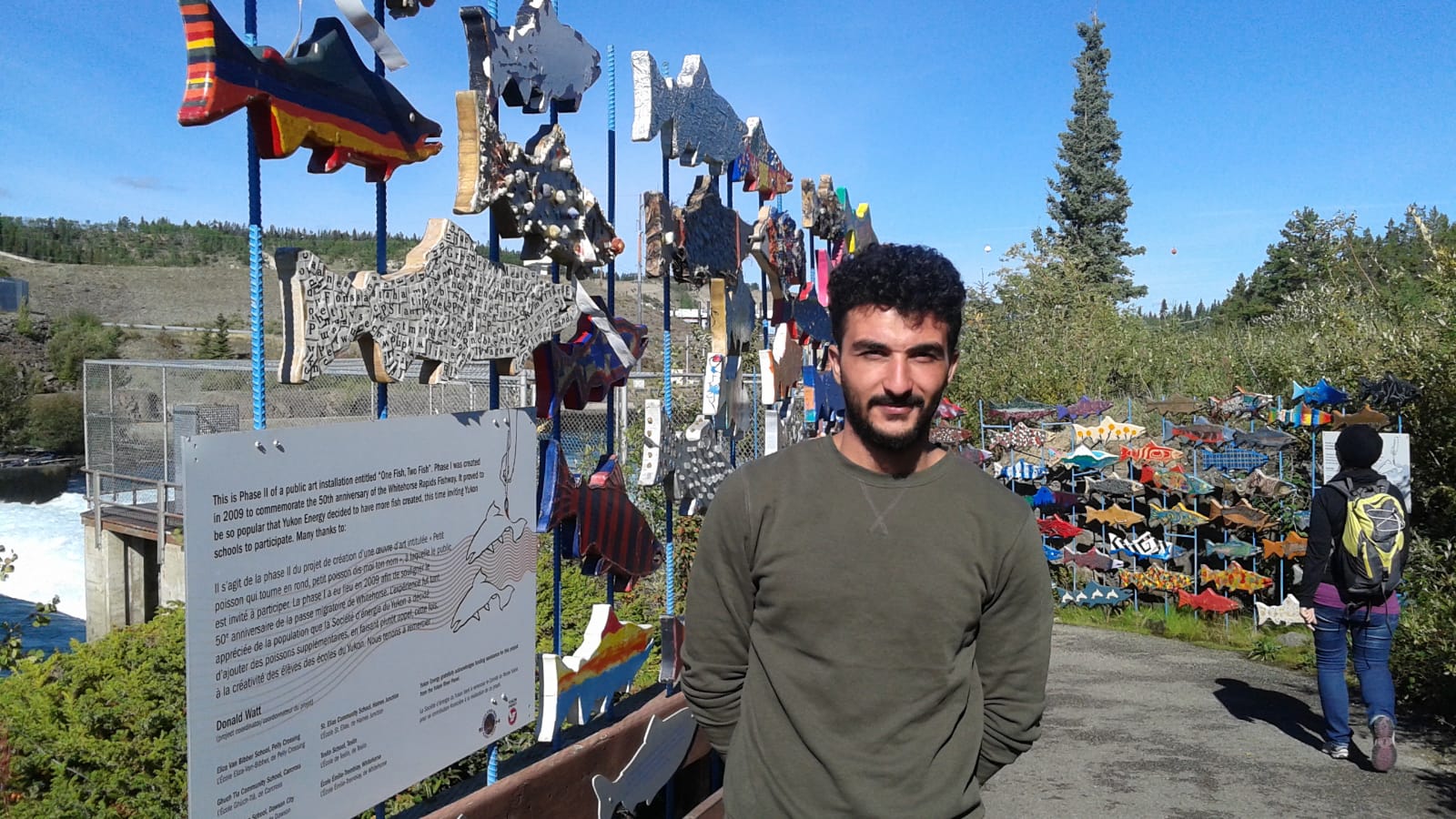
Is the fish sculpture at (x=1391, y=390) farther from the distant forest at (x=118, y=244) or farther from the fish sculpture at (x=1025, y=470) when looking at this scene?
the distant forest at (x=118, y=244)

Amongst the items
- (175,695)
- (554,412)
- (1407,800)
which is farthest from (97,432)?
(1407,800)

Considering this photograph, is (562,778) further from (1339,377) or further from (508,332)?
(1339,377)

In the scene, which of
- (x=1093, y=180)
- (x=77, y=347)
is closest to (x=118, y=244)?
(x=77, y=347)

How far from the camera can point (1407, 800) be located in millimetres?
4312

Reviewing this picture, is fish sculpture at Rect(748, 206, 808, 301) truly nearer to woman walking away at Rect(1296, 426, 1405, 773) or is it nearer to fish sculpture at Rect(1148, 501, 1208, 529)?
woman walking away at Rect(1296, 426, 1405, 773)

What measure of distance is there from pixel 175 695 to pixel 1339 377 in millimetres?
9080

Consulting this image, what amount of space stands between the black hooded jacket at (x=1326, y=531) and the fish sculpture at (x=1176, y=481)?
3.14m

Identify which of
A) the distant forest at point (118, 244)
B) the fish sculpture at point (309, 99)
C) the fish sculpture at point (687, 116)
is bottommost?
the fish sculpture at point (309, 99)

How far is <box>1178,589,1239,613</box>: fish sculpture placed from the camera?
764 centimetres

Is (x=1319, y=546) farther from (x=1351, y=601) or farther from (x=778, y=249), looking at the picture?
(x=778, y=249)

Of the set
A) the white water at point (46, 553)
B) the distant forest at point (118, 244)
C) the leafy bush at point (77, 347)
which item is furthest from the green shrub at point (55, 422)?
the distant forest at point (118, 244)

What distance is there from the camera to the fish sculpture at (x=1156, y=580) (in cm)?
793

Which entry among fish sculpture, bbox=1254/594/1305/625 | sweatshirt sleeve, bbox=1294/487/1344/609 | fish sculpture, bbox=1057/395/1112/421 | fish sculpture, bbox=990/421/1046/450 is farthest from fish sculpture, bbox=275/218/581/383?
fish sculpture, bbox=1057/395/1112/421

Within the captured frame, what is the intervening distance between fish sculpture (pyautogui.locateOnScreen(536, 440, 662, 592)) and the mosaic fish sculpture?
229 inches
